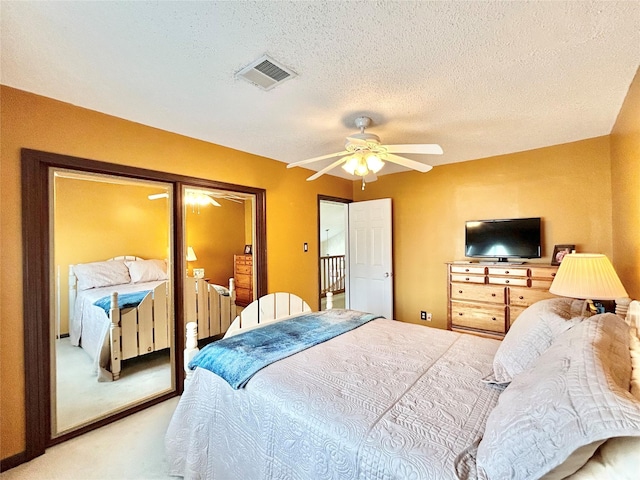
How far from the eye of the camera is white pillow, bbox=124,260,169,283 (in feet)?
10.0

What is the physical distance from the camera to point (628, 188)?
2.11 meters

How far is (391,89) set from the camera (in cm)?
194

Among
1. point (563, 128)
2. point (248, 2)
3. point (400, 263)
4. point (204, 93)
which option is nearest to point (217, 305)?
point (204, 93)

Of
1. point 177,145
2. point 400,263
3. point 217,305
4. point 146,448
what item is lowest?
point 146,448

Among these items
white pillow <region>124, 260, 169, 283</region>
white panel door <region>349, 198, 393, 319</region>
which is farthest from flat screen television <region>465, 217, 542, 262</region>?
white pillow <region>124, 260, 169, 283</region>

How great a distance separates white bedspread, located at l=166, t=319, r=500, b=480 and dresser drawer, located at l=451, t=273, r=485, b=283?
1.56 meters

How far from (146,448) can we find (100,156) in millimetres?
2170

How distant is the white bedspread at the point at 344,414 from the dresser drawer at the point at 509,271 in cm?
157

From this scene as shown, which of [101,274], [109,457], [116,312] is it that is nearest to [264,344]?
[109,457]

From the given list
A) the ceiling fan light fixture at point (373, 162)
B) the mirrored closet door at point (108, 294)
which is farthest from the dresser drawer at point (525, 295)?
the mirrored closet door at point (108, 294)

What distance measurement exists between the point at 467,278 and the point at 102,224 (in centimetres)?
394

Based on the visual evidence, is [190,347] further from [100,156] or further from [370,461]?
[100,156]

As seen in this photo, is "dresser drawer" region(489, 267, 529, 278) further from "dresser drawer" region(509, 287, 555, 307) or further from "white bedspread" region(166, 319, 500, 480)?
"white bedspread" region(166, 319, 500, 480)

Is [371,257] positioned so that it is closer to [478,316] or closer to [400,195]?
[400,195]
